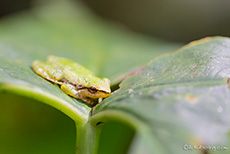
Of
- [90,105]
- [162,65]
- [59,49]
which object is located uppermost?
[162,65]

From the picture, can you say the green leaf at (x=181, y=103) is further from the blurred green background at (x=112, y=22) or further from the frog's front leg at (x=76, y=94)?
the blurred green background at (x=112, y=22)

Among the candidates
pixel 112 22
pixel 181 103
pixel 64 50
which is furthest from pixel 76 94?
pixel 112 22

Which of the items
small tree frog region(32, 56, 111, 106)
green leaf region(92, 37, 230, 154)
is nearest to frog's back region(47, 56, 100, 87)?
small tree frog region(32, 56, 111, 106)

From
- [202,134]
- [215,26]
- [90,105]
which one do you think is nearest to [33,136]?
[90,105]

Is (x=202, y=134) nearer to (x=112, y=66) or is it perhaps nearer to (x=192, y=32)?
(x=112, y=66)

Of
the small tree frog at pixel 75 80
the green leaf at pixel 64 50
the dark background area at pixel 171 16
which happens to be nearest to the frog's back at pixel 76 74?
the small tree frog at pixel 75 80

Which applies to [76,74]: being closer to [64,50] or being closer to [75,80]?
[75,80]
